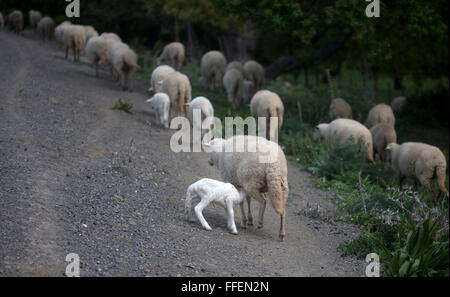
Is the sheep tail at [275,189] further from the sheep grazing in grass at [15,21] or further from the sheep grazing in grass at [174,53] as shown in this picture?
the sheep grazing in grass at [15,21]

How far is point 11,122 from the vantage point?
1084 centimetres

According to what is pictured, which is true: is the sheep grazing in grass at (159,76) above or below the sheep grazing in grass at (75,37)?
below

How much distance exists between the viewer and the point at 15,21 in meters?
27.7

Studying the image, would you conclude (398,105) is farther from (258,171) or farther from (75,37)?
(258,171)

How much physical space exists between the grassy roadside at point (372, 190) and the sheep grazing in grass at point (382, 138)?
121 centimetres

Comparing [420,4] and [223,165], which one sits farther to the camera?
[420,4]

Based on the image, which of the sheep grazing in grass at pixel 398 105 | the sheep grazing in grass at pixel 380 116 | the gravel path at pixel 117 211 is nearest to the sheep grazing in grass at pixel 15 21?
the gravel path at pixel 117 211

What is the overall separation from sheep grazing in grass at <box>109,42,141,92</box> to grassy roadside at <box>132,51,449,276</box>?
7.75 feet

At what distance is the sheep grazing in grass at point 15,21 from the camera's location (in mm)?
27562

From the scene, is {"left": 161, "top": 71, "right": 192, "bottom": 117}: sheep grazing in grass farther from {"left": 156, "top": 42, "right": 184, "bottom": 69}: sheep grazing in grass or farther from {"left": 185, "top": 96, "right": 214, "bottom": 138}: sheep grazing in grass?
{"left": 156, "top": 42, "right": 184, "bottom": 69}: sheep grazing in grass

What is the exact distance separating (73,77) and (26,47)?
21.1 ft

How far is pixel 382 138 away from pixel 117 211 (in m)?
8.64
